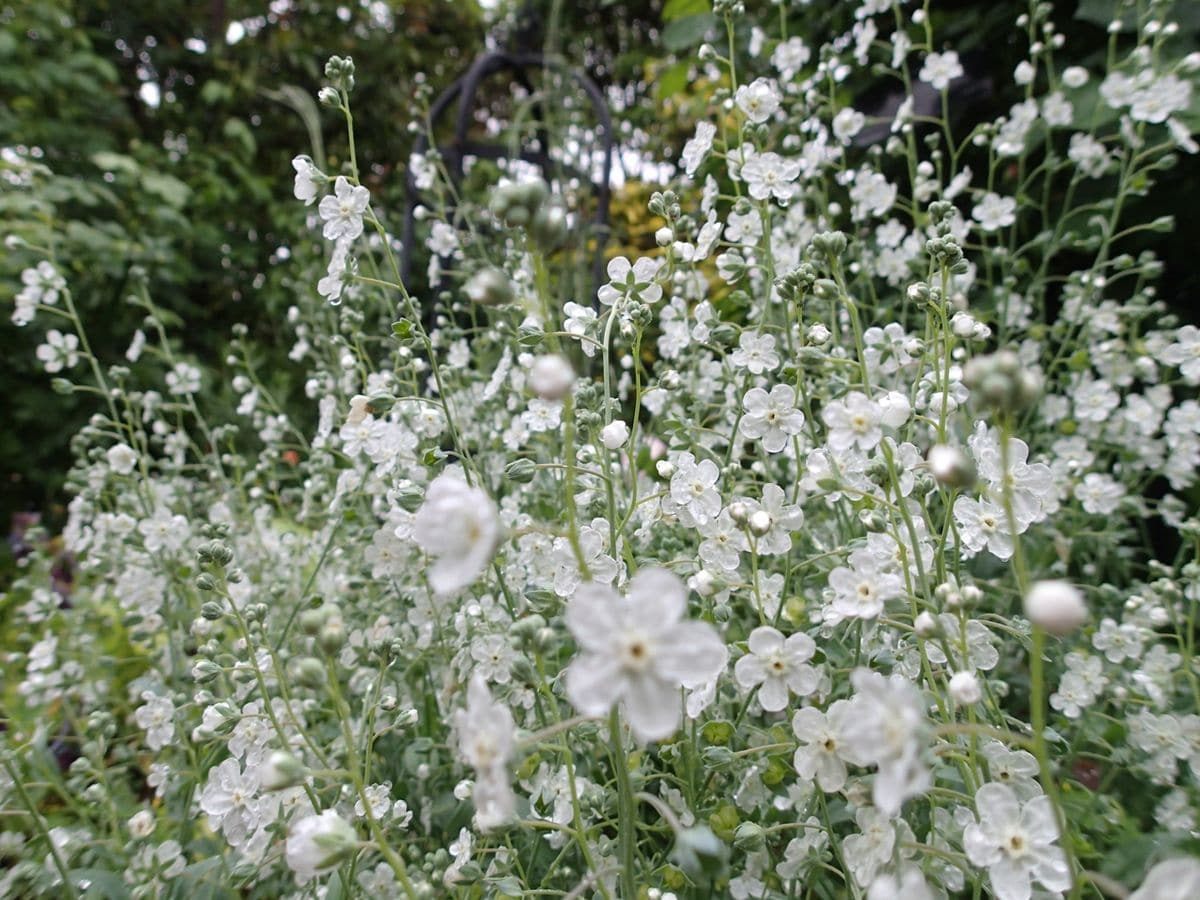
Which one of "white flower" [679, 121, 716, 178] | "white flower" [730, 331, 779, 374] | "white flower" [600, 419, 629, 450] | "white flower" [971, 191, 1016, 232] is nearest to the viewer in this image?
"white flower" [600, 419, 629, 450]

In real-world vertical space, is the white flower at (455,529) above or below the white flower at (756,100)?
below

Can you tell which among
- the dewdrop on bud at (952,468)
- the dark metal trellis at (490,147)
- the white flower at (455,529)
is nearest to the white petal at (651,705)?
the white flower at (455,529)

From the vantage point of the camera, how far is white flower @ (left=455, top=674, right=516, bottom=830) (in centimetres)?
44

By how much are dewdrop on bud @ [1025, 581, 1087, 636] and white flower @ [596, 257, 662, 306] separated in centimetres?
47

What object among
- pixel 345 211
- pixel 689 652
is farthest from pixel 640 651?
pixel 345 211

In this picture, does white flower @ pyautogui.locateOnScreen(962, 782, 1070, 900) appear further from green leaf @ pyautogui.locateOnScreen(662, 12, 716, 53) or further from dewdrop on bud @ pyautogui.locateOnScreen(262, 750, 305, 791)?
green leaf @ pyautogui.locateOnScreen(662, 12, 716, 53)

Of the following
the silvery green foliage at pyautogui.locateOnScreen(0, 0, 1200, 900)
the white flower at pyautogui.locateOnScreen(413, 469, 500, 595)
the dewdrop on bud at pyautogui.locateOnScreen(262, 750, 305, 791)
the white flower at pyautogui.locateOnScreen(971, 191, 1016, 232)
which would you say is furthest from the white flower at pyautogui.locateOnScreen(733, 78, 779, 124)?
the dewdrop on bud at pyautogui.locateOnScreen(262, 750, 305, 791)


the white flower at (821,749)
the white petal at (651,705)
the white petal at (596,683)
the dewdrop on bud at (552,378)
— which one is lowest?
the white flower at (821,749)

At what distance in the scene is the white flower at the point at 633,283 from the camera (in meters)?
0.78

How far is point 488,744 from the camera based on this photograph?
17.8 inches

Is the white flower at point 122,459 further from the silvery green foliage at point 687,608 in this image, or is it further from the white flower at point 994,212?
the white flower at point 994,212

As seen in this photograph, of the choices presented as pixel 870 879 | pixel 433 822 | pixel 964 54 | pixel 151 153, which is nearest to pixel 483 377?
pixel 433 822

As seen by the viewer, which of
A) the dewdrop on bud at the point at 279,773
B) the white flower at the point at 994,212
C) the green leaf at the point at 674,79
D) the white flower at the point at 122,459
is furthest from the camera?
the green leaf at the point at 674,79

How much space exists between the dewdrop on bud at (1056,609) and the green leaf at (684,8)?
1787 mm
